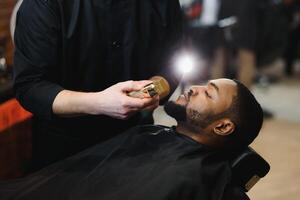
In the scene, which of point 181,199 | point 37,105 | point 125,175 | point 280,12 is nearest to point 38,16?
point 37,105


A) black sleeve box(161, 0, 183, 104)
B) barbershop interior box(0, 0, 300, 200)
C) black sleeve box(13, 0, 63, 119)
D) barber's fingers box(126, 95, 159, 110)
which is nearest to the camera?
barber's fingers box(126, 95, 159, 110)

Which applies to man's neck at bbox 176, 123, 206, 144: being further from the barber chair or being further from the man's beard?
the barber chair

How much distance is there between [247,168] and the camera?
1.21 metres

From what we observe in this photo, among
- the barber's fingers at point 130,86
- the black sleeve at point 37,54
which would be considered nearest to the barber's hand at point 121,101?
the barber's fingers at point 130,86

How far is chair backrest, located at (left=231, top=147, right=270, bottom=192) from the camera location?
47.4 inches

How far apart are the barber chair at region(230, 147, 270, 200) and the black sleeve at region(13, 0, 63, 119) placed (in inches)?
19.7

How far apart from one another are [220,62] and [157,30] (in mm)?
2626

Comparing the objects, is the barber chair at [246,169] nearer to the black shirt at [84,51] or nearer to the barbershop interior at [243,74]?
the barbershop interior at [243,74]

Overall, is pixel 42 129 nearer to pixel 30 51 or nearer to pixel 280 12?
pixel 30 51

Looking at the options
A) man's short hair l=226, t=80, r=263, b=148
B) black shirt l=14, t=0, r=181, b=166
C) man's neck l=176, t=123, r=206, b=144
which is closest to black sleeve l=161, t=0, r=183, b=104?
black shirt l=14, t=0, r=181, b=166

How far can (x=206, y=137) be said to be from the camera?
1312 mm

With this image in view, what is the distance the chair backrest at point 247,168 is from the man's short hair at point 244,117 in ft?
0.17

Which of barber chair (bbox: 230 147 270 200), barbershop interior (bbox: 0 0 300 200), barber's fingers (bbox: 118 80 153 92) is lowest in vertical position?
barbershop interior (bbox: 0 0 300 200)

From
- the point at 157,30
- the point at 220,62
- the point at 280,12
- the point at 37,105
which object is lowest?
the point at 220,62
